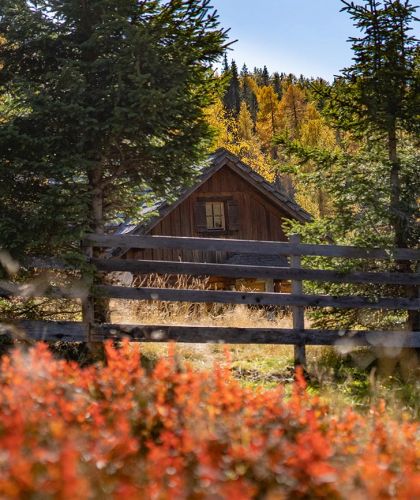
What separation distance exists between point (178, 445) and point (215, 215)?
16519mm

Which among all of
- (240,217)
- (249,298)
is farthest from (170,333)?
(240,217)

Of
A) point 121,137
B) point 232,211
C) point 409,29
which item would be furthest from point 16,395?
point 232,211

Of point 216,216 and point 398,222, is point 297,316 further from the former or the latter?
point 216,216

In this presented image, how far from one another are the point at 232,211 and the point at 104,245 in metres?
11.2

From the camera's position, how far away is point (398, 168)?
8859mm

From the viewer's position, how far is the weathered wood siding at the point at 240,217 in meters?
18.2

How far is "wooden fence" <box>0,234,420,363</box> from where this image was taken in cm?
793

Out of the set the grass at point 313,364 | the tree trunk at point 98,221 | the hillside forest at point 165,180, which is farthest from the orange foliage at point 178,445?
the tree trunk at point 98,221

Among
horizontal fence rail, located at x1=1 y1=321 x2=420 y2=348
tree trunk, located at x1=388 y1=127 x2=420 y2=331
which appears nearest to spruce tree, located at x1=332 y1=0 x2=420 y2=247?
tree trunk, located at x1=388 y1=127 x2=420 y2=331

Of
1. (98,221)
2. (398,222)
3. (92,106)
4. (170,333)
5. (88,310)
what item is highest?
(92,106)

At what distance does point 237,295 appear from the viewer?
26.9ft

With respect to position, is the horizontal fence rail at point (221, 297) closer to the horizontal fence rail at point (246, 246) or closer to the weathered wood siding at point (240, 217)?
the horizontal fence rail at point (246, 246)

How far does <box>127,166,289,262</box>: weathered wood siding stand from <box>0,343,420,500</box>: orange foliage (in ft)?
45.7

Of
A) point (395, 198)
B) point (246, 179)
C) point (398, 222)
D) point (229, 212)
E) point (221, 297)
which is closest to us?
point (221, 297)
